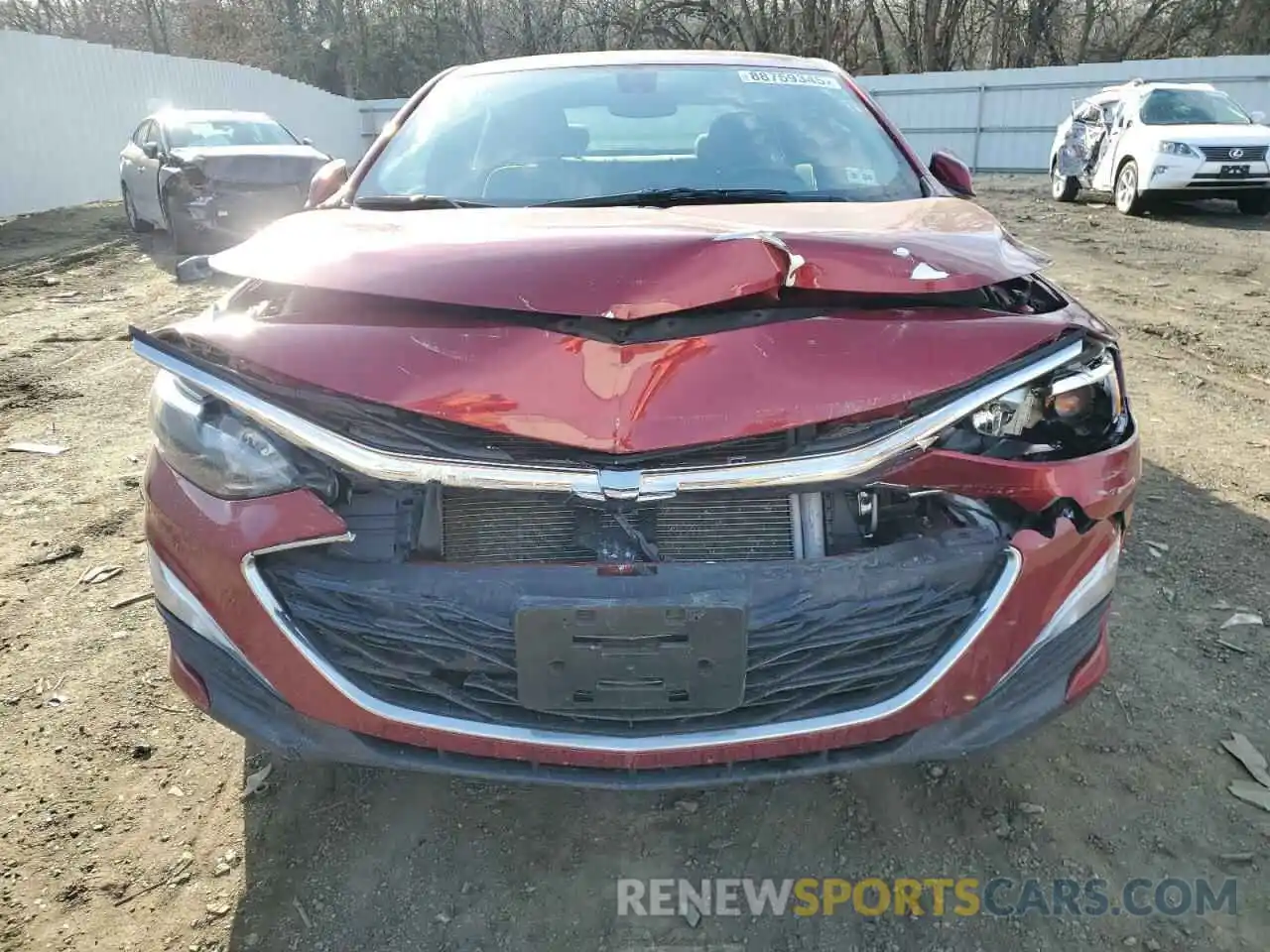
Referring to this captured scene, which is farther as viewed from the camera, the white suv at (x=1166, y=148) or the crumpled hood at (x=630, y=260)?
the white suv at (x=1166, y=148)

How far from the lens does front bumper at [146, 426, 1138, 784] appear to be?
5.28ft

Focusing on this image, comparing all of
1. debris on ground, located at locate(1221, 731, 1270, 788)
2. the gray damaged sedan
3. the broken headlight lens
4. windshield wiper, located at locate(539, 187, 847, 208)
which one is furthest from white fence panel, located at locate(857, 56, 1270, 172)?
debris on ground, located at locate(1221, 731, 1270, 788)

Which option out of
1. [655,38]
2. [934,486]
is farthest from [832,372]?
[655,38]

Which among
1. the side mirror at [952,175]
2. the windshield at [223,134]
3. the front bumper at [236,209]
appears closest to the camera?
the side mirror at [952,175]

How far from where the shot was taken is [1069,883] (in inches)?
73.2

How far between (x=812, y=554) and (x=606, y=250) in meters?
0.68

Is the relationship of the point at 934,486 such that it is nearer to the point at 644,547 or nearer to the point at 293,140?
the point at 644,547

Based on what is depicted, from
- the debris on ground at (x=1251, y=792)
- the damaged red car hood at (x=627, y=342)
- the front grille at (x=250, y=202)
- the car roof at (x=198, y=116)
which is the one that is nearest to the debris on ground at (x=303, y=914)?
the damaged red car hood at (x=627, y=342)

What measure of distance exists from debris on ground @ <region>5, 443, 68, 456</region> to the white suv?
11.1 meters

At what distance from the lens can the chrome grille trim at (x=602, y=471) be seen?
60.4 inches

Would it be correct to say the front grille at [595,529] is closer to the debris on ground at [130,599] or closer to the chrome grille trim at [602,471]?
the chrome grille trim at [602,471]

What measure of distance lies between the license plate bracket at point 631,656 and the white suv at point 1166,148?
11293mm

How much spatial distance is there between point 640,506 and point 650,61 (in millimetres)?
2139

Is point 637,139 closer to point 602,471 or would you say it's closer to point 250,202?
point 602,471
